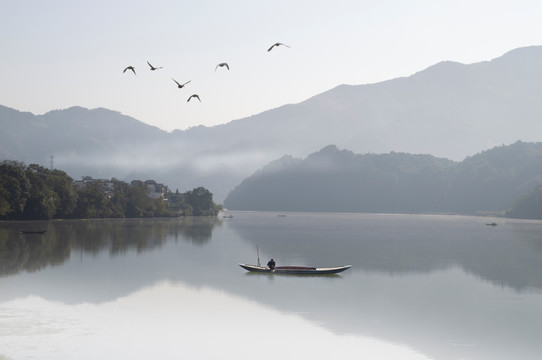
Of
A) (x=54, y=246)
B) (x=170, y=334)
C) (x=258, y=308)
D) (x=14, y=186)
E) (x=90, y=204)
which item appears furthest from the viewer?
(x=90, y=204)

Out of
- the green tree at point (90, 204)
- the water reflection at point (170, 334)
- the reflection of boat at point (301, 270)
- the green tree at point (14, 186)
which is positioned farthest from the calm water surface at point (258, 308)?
the green tree at point (90, 204)

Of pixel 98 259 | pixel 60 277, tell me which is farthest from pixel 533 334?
pixel 98 259

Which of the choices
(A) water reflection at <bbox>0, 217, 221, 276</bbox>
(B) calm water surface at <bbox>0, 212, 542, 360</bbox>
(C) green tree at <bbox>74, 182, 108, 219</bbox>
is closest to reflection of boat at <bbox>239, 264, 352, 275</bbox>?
(B) calm water surface at <bbox>0, 212, 542, 360</bbox>

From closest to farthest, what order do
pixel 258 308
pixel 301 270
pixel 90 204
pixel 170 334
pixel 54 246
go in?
pixel 170 334, pixel 258 308, pixel 301 270, pixel 54 246, pixel 90 204

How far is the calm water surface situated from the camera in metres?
31.2

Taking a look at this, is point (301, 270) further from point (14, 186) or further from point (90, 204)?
point (90, 204)

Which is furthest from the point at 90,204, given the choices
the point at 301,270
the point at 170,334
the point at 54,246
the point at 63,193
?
the point at 170,334

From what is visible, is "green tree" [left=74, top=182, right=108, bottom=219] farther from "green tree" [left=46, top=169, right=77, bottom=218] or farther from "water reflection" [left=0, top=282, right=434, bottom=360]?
"water reflection" [left=0, top=282, right=434, bottom=360]

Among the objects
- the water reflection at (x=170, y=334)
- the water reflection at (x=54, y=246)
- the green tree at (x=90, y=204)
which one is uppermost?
the green tree at (x=90, y=204)

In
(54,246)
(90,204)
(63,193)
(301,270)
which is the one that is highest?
(63,193)

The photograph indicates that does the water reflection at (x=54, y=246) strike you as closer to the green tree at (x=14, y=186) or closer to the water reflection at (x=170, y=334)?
the water reflection at (x=170, y=334)

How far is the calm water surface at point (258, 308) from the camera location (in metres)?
31.2

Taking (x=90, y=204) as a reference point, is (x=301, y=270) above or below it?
below

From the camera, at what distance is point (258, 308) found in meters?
42.2
